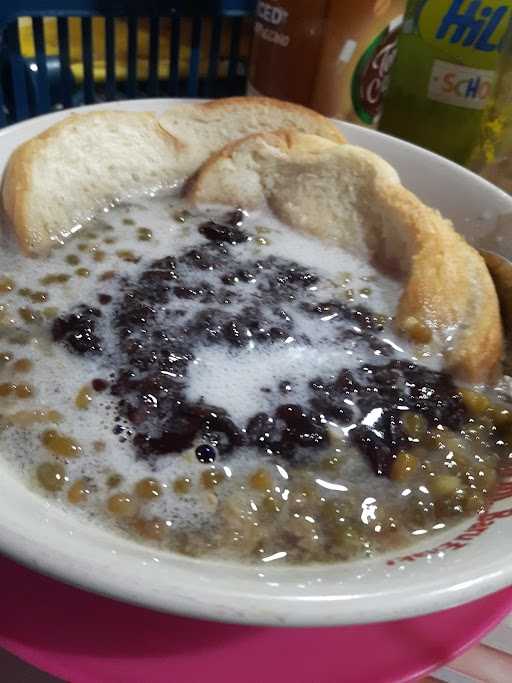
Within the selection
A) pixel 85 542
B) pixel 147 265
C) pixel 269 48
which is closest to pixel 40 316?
pixel 147 265

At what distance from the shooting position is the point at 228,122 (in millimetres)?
1274

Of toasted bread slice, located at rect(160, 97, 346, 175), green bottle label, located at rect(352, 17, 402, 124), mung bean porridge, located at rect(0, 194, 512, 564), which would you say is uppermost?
green bottle label, located at rect(352, 17, 402, 124)

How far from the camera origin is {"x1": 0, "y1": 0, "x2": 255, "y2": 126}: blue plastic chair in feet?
4.40

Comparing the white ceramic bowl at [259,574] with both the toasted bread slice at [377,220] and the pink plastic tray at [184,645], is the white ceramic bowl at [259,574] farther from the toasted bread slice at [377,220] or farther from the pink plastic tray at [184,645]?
the toasted bread slice at [377,220]

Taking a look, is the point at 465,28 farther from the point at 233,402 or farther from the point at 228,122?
the point at 233,402

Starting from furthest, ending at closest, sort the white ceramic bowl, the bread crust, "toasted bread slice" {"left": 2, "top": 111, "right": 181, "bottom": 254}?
the bread crust, "toasted bread slice" {"left": 2, "top": 111, "right": 181, "bottom": 254}, the white ceramic bowl

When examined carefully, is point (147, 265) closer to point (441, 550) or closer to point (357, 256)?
point (357, 256)

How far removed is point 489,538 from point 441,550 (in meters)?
0.05

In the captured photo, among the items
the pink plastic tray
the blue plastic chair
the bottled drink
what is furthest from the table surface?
the blue plastic chair

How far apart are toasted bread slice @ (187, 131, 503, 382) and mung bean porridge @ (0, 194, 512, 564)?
0.04m

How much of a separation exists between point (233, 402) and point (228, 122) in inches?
26.1

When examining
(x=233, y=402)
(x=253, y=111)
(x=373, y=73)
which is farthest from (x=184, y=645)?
(x=373, y=73)

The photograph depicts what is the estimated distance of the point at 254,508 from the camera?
2.39ft

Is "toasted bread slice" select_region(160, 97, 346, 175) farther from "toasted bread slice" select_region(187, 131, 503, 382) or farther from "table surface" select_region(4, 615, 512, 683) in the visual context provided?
"table surface" select_region(4, 615, 512, 683)
